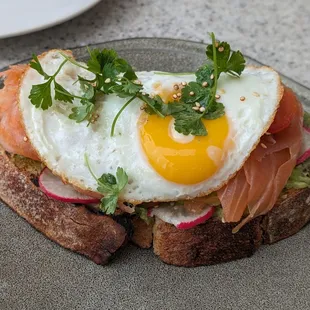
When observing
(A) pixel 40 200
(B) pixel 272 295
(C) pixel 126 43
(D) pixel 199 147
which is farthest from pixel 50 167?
(C) pixel 126 43

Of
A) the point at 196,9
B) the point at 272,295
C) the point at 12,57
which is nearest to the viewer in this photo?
the point at 272,295

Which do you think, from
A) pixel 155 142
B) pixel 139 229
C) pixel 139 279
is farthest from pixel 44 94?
pixel 139 279

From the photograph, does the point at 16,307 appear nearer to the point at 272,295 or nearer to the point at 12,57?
the point at 272,295

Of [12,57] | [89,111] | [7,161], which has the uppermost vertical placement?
[89,111]

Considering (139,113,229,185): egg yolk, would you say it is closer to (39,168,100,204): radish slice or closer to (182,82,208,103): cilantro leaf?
(182,82,208,103): cilantro leaf

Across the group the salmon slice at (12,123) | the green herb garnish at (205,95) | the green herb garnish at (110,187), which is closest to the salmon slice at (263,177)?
the green herb garnish at (205,95)

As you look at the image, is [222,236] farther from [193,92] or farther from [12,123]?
[12,123]

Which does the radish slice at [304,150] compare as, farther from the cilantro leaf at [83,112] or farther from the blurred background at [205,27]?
the blurred background at [205,27]
